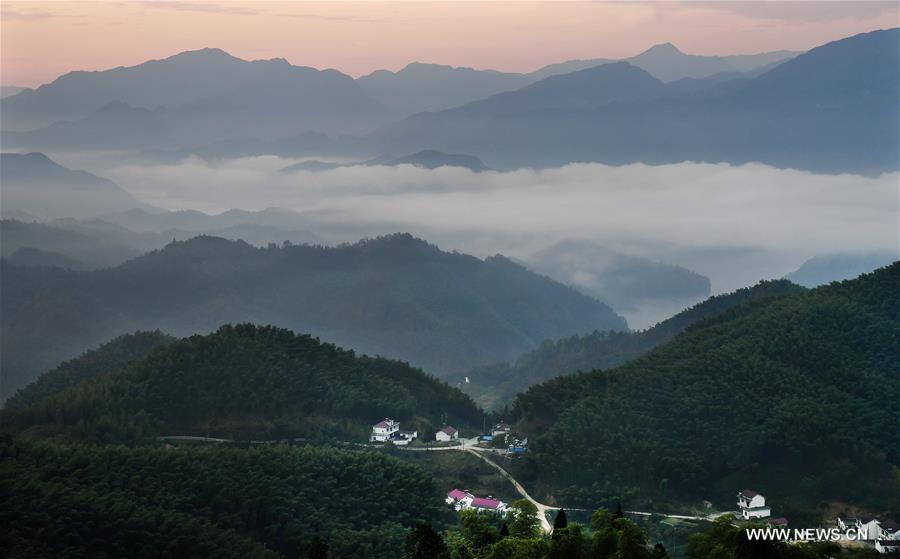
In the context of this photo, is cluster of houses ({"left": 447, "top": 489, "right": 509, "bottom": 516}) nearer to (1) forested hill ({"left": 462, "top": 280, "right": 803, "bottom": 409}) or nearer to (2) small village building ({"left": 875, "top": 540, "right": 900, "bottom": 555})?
(2) small village building ({"left": 875, "top": 540, "right": 900, "bottom": 555})

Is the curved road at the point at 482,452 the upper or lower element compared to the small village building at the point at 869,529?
upper

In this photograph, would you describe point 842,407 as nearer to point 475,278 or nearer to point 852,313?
point 852,313

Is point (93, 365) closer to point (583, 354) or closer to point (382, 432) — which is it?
point (382, 432)

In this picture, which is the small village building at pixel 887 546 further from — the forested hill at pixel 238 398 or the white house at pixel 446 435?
the forested hill at pixel 238 398

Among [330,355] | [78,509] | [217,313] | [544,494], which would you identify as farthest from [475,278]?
[78,509]

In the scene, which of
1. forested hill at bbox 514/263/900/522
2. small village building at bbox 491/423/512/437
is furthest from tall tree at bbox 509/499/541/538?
small village building at bbox 491/423/512/437

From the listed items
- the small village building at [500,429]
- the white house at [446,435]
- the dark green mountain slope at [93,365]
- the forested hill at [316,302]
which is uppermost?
the forested hill at [316,302]
